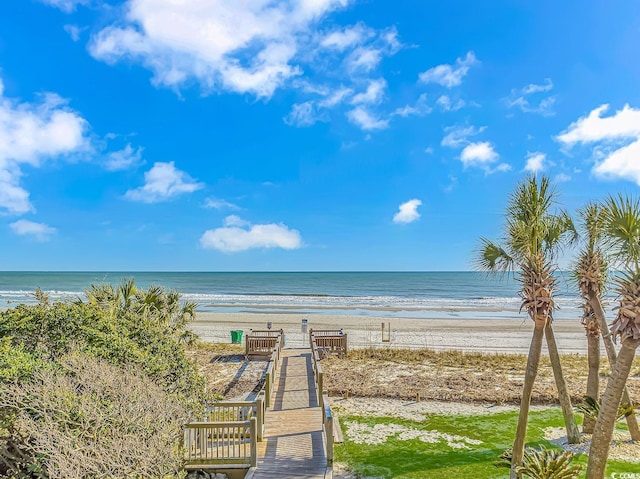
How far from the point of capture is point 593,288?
8.17m

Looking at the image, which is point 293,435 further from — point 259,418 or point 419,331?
point 419,331

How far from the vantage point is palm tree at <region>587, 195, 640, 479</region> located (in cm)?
519

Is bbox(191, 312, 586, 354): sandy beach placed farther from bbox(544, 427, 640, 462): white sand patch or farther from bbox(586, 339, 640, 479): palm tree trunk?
bbox(586, 339, 640, 479): palm tree trunk

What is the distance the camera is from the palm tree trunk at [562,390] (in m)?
8.87

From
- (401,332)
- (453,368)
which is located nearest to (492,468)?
(453,368)

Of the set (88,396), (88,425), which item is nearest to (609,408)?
(88,425)

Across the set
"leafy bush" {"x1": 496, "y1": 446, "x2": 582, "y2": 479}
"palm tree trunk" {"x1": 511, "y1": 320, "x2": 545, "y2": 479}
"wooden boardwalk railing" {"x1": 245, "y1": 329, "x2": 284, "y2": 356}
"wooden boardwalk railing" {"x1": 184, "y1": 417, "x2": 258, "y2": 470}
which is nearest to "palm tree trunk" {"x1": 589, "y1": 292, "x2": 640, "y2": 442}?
"palm tree trunk" {"x1": 511, "y1": 320, "x2": 545, "y2": 479}

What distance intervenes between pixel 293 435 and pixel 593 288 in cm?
719

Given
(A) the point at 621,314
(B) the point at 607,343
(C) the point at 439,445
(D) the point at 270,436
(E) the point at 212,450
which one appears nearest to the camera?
(A) the point at 621,314

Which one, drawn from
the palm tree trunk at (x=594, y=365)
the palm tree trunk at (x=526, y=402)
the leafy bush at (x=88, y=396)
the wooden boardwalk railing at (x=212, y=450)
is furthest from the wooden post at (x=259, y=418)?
the palm tree trunk at (x=594, y=365)

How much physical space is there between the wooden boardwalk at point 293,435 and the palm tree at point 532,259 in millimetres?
3850

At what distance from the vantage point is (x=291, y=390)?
12.9 meters

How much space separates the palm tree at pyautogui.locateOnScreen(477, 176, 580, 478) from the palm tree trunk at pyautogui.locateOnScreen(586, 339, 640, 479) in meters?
1.45

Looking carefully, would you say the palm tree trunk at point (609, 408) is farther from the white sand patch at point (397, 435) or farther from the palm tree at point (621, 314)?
the white sand patch at point (397, 435)
